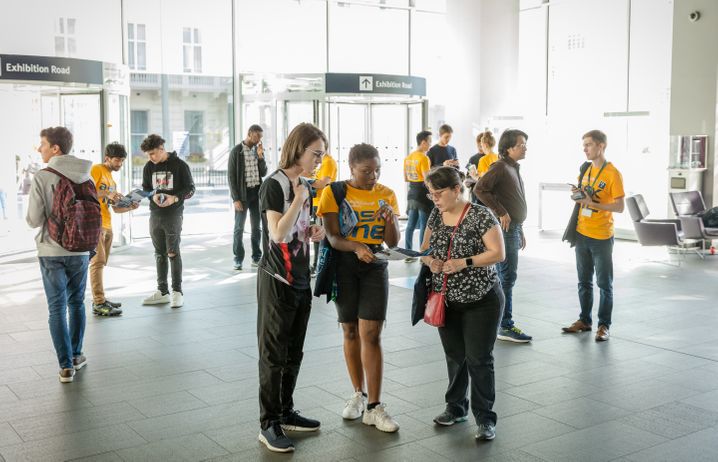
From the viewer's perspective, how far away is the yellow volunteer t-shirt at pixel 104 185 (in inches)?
291

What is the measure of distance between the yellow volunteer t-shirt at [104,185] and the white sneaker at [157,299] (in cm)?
111

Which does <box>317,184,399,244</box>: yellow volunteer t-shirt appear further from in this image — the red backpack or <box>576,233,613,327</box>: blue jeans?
<box>576,233,613,327</box>: blue jeans

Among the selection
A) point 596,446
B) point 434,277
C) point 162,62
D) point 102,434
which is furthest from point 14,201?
point 596,446

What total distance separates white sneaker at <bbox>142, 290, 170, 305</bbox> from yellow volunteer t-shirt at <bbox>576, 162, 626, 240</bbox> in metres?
4.22

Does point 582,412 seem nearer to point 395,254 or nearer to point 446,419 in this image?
point 446,419

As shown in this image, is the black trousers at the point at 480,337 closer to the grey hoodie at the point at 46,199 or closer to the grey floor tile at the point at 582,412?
the grey floor tile at the point at 582,412

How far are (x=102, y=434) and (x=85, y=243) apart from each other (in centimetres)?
145

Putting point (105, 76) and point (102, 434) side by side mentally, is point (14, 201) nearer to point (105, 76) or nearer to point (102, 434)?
point (105, 76)

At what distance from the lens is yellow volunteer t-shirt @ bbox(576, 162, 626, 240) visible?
673 cm

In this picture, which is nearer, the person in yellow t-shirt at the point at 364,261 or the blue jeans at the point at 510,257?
the person in yellow t-shirt at the point at 364,261

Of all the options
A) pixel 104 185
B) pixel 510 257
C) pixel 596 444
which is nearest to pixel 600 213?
pixel 510 257

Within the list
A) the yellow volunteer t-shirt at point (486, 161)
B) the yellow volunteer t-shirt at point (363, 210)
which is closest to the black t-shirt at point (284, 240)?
the yellow volunteer t-shirt at point (363, 210)

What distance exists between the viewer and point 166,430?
15.2ft

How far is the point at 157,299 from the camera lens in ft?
27.4
